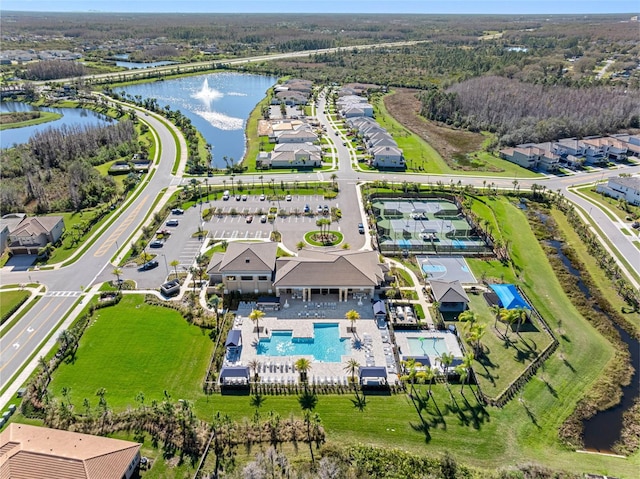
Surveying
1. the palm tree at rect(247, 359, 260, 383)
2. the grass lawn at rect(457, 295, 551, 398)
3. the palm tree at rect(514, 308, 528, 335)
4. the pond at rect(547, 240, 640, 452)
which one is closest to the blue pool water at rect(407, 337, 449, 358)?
the grass lawn at rect(457, 295, 551, 398)

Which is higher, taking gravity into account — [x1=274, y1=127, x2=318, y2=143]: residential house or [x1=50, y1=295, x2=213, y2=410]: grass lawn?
[x1=274, y1=127, x2=318, y2=143]: residential house

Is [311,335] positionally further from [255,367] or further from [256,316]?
[255,367]

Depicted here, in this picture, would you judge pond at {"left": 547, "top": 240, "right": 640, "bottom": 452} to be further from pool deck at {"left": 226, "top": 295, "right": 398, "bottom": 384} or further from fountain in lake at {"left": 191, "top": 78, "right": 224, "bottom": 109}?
fountain in lake at {"left": 191, "top": 78, "right": 224, "bottom": 109}

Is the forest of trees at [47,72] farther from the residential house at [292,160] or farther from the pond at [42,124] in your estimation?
the residential house at [292,160]

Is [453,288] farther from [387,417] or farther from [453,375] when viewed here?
[387,417]

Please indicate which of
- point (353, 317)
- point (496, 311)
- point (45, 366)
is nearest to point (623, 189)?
point (496, 311)
